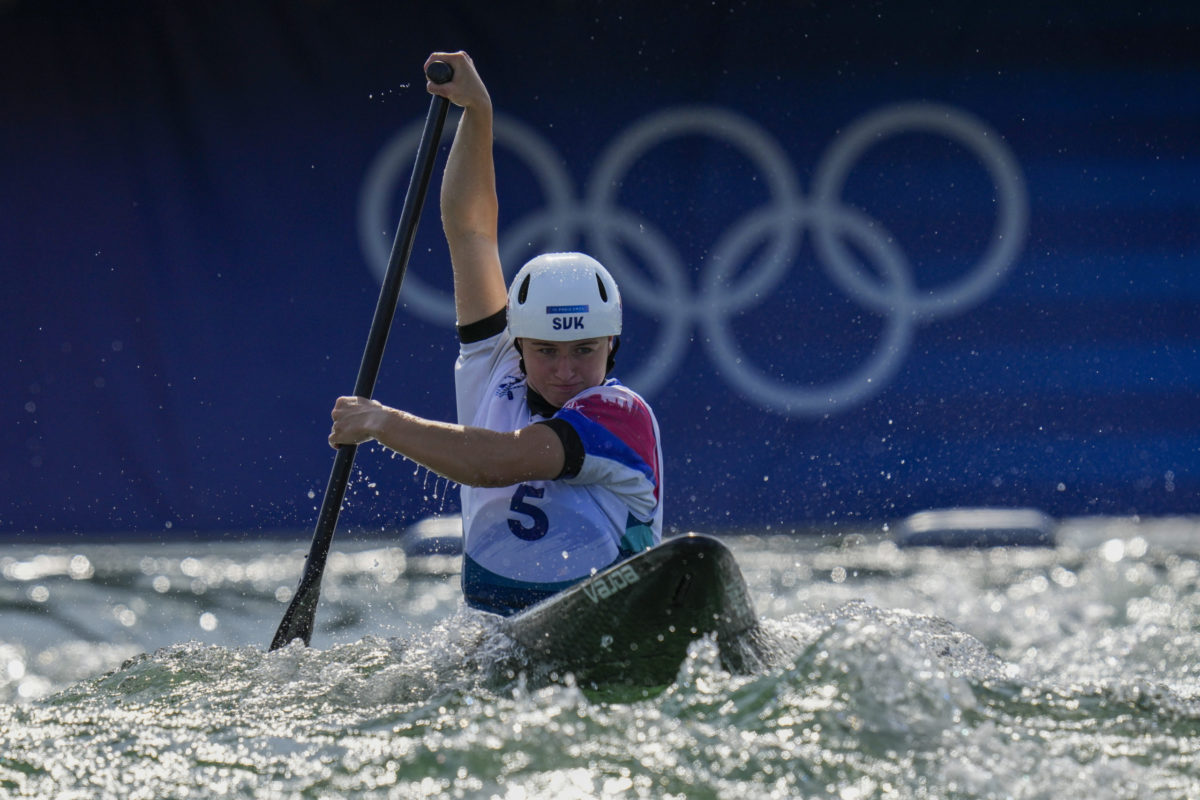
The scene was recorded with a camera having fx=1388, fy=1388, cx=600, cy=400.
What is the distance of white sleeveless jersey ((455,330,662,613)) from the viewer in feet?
13.2

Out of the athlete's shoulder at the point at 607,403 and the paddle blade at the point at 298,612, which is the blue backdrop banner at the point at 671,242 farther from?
the athlete's shoulder at the point at 607,403

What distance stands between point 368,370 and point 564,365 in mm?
909

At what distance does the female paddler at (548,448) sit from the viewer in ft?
12.7

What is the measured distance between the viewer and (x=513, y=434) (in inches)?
153

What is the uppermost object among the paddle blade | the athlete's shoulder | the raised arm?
the raised arm

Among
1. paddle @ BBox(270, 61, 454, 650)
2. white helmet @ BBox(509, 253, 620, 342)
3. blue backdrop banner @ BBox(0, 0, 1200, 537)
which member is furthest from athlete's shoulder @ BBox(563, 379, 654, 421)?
blue backdrop banner @ BBox(0, 0, 1200, 537)

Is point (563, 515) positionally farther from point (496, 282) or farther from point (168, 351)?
point (168, 351)

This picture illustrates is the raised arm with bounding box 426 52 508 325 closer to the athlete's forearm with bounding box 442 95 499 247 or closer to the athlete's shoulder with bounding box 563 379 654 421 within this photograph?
the athlete's forearm with bounding box 442 95 499 247

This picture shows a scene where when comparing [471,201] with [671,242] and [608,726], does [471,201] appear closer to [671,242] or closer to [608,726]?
[608,726]

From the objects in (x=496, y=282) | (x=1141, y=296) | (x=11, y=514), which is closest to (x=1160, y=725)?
(x=496, y=282)

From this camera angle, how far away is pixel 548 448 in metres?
3.88

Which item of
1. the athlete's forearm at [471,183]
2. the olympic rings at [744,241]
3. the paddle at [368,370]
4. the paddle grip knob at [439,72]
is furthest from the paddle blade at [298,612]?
the olympic rings at [744,241]

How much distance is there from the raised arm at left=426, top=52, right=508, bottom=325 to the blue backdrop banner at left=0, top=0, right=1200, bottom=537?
3.46 m

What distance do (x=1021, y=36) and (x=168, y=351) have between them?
17.6ft
